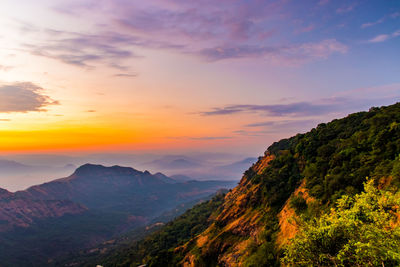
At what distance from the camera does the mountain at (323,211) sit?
15.4 meters

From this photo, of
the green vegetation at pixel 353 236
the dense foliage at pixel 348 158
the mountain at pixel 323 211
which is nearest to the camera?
the green vegetation at pixel 353 236

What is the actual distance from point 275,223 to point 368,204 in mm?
22096

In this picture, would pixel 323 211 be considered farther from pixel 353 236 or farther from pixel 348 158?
pixel 348 158

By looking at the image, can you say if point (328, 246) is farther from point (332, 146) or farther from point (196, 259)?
point (196, 259)

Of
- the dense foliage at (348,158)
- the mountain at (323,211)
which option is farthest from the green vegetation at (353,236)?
the dense foliage at (348,158)

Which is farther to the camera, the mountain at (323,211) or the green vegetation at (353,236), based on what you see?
the mountain at (323,211)

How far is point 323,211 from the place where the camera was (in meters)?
25.0

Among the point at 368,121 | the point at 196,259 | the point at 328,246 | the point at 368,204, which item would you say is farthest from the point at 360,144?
the point at 196,259

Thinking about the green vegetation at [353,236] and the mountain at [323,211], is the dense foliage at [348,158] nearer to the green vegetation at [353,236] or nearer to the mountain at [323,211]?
the mountain at [323,211]

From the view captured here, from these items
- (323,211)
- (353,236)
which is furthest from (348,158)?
(353,236)

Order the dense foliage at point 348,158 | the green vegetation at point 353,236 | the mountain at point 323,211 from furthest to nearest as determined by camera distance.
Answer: the dense foliage at point 348,158 < the mountain at point 323,211 < the green vegetation at point 353,236

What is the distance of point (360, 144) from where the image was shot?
34062mm

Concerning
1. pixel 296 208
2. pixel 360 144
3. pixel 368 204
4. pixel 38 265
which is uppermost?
pixel 360 144

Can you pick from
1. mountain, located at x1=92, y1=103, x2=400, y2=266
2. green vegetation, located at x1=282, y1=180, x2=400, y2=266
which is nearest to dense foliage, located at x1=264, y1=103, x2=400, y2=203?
mountain, located at x1=92, y1=103, x2=400, y2=266
